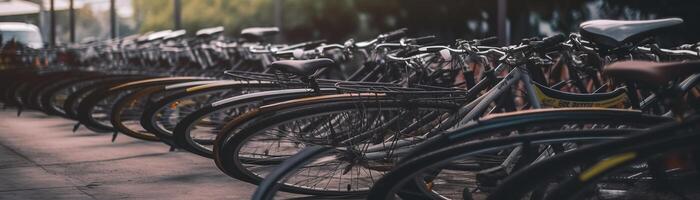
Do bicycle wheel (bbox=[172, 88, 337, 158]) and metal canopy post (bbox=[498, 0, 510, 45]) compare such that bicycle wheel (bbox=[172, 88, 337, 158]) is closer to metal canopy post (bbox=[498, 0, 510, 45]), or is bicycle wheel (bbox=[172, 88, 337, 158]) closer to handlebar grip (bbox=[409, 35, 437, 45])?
handlebar grip (bbox=[409, 35, 437, 45])

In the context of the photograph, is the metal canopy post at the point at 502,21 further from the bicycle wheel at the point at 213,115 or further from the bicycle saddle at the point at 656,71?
the bicycle saddle at the point at 656,71

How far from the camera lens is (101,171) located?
267 inches

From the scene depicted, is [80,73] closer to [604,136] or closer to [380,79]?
[380,79]

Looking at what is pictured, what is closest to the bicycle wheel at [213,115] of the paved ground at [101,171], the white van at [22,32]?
the paved ground at [101,171]

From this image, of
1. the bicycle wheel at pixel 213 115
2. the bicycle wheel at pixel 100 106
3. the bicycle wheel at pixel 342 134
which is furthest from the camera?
the bicycle wheel at pixel 100 106

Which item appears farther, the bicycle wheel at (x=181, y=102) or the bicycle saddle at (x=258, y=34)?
the bicycle saddle at (x=258, y=34)

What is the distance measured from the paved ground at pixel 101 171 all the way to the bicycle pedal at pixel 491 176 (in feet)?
4.14

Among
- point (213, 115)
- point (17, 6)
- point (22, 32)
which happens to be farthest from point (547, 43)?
point (22, 32)

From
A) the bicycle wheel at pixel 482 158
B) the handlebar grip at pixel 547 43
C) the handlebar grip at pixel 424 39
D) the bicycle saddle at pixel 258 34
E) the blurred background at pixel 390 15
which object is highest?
the handlebar grip at pixel 547 43

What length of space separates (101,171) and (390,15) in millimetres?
30085

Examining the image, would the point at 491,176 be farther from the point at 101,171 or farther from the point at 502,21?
the point at 502,21

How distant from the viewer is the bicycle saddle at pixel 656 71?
323 cm

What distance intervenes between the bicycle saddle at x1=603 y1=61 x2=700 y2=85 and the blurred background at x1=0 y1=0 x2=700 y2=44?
6369 mm

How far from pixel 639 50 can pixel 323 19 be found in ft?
114
